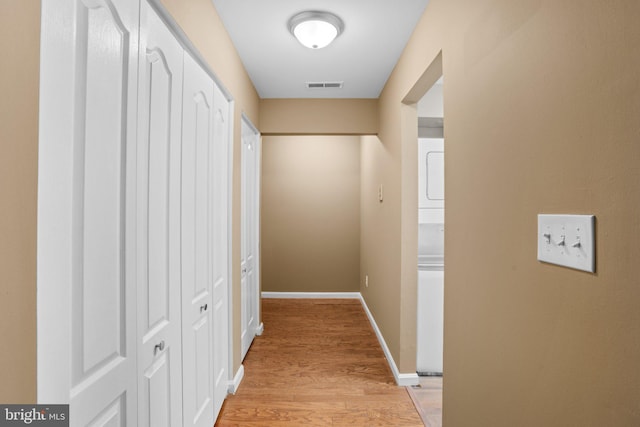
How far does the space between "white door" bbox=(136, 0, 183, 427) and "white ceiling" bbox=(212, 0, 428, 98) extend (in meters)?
0.76

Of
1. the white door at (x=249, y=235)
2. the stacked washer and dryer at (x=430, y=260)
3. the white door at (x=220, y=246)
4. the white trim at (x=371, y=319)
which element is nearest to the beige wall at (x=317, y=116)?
the white door at (x=249, y=235)

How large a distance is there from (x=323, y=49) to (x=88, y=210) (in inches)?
80.2

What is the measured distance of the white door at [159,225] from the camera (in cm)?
110

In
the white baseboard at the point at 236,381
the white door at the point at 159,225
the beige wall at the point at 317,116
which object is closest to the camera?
the white door at the point at 159,225

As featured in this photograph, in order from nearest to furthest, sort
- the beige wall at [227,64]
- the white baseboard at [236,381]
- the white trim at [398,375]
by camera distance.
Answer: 1. the beige wall at [227,64]
2. the white baseboard at [236,381]
3. the white trim at [398,375]

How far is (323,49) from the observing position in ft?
7.61

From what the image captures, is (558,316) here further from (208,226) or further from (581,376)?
(208,226)

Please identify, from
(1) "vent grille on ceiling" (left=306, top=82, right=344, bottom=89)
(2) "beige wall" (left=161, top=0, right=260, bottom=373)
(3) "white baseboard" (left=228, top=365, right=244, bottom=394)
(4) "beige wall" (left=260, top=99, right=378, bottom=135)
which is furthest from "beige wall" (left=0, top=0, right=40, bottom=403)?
(4) "beige wall" (left=260, top=99, right=378, bottom=135)

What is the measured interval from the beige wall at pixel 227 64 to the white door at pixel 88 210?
0.50m

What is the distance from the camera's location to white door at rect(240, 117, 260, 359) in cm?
281

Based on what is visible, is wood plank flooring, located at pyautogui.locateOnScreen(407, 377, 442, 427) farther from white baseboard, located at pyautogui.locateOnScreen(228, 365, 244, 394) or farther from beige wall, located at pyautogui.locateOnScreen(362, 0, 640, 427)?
white baseboard, located at pyautogui.locateOnScreen(228, 365, 244, 394)

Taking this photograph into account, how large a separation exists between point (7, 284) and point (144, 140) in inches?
26.1

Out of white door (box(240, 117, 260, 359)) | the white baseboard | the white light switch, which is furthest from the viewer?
white door (box(240, 117, 260, 359))

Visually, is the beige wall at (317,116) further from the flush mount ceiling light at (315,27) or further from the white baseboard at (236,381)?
the white baseboard at (236,381)
